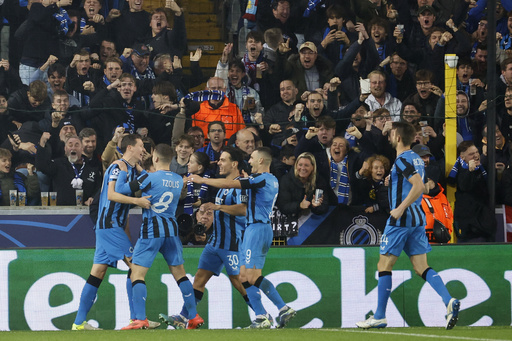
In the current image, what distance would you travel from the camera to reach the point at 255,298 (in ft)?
25.0

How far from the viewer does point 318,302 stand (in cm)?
812

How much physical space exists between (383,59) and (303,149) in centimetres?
191

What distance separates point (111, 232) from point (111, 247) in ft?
0.50

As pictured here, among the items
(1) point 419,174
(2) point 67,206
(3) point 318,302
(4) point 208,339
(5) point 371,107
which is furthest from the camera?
(5) point 371,107

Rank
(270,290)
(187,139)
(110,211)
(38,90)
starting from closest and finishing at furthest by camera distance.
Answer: (270,290), (110,211), (187,139), (38,90)

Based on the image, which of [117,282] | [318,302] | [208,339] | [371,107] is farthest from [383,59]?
[208,339]

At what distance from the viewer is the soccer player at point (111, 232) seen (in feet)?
25.0

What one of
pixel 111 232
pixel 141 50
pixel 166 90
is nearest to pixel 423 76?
pixel 166 90

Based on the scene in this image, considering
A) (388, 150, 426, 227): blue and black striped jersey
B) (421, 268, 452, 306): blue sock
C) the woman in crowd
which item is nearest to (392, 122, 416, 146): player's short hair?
(388, 150, 426, 227): blue and black striped jersey

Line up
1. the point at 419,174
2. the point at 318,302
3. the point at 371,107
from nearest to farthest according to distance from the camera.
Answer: the point at 419,174 → the point at 318,302 → the point at 371,107

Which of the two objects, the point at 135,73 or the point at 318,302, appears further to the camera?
the point at 135,73

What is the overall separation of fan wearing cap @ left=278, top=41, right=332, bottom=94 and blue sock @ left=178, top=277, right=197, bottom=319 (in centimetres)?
461

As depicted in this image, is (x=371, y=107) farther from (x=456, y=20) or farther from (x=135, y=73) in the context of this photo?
(x=135, y=73)

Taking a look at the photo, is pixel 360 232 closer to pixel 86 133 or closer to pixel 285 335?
pixel 86 133
